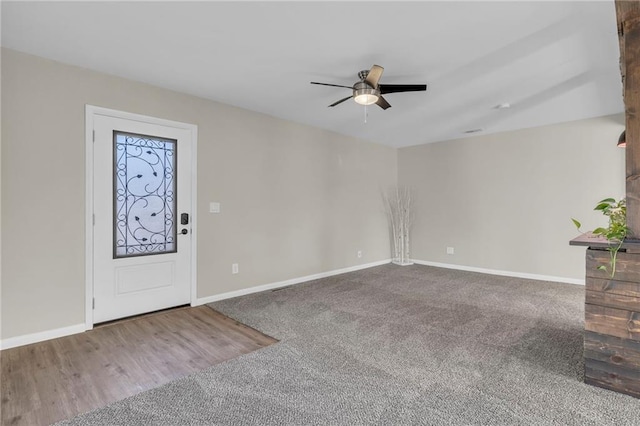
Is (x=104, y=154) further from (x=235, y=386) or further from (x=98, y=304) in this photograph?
(x=235, y=386)

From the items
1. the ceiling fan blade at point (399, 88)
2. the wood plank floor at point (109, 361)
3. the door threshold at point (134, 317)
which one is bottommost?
the wood plank floor at point (109, 361)

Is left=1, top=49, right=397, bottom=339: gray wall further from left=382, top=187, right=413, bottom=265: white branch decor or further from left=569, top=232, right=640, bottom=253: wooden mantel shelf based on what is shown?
left=569, top=232, right=640, bottom=253: wooden mantel shelf

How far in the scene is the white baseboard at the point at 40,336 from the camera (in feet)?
8.31

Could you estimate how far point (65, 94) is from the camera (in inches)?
111

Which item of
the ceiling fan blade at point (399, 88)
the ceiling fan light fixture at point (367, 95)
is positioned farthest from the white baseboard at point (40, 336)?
the ceiling fan blade at point (399, 88)

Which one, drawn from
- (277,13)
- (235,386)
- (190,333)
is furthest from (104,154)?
(235,386)

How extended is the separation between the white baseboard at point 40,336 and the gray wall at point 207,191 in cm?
4

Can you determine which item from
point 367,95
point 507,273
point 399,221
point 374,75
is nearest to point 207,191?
point 367,95

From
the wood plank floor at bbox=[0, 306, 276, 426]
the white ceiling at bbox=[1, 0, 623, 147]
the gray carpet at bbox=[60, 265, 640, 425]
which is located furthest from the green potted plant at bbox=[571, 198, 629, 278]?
the wood plank floor at bbox=[0, 306, 276, 426]

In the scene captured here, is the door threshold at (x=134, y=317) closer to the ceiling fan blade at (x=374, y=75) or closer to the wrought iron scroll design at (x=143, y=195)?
the wrought iron scroll design at (x=143, y=195)

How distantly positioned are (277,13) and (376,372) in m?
2.57

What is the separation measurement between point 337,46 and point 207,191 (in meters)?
2.22

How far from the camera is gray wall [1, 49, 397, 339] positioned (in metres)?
2.59

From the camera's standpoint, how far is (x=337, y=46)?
2.50 metres
